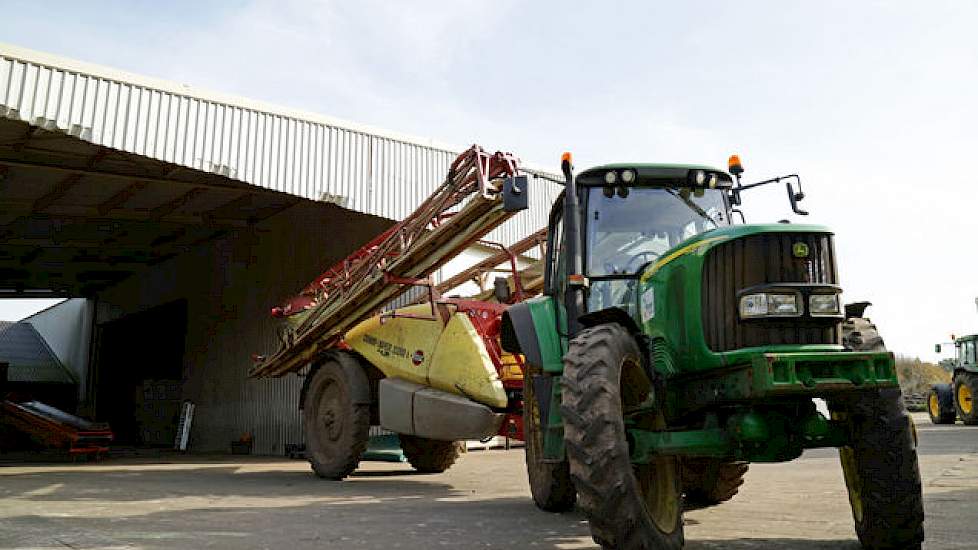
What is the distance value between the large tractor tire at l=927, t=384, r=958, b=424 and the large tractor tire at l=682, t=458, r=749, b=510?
17431 millimetres

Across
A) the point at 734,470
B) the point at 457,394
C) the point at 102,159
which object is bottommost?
the point at 734,470

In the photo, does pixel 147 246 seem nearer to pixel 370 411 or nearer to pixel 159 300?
pixel 159 300

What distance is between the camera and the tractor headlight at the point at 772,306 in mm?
4102

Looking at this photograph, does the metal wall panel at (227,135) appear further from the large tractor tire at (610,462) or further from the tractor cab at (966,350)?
the tractor cab at (966,350)

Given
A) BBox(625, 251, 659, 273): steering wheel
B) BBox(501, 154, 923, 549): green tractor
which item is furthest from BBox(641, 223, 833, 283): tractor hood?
BBox(625, 251, 659, 273): steering wheel

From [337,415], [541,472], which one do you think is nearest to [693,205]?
[541,472]

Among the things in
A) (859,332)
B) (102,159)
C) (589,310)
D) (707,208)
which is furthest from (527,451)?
(102,159)

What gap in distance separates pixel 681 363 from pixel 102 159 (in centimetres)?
1307

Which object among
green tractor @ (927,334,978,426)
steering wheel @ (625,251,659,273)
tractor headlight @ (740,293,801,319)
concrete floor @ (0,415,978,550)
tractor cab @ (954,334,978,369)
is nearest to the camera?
tractor headlight @ (740,293,801,319)

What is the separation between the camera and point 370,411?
10172 millimetres

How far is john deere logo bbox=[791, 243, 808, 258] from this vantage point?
13.7ft

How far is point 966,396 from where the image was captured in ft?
64.7

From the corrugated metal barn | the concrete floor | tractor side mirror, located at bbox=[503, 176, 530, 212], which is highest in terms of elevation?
the corrugated metal barn

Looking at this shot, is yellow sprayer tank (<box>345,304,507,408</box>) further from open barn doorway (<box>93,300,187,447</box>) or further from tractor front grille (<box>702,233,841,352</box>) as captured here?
open barn doorway (<box>93,300,187,447</box>)
